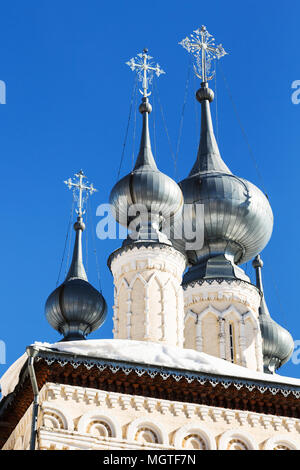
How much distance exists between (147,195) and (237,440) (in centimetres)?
790

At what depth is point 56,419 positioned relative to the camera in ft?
46.0

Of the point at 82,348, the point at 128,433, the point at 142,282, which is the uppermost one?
the point at 142,282

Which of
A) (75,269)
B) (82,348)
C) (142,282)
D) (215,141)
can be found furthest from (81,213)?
(82,348)

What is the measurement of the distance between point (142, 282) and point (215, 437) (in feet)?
22.3

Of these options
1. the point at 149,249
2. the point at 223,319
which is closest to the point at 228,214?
the point at 223,319

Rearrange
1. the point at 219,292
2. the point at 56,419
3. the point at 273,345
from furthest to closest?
the point at 273,345 < the point at 219,292 < the point at 56,419

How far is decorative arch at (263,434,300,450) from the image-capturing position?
14797 mm

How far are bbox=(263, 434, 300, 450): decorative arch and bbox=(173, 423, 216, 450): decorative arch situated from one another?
874mm

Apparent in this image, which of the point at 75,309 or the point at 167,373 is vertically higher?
the point at 75,309

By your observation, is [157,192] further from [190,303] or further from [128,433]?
[128,433]

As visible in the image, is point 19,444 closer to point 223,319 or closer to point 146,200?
point 146,200

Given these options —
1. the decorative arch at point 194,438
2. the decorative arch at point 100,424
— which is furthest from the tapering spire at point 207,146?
the decorative arch at point 100,424

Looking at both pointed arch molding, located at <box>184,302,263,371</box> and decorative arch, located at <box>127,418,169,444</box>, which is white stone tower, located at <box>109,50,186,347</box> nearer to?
pointed arch molding, located at <box>184,302,263,371</box>

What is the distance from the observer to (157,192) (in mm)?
21375
